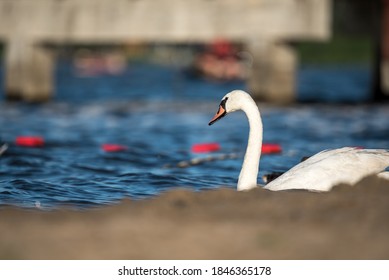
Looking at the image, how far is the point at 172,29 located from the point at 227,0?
179cm

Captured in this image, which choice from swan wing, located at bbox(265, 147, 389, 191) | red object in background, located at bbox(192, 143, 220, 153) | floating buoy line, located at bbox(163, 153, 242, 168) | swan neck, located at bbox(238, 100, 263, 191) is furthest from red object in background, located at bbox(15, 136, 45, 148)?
swan wing, located at bbox(265, 147, 389, 191)

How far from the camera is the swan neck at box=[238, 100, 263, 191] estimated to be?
11.3 m

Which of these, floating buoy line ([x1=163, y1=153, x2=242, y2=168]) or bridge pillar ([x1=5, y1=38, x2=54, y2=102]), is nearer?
floating buoy line ([x1=163, y1=153, x2=242, y2=168])

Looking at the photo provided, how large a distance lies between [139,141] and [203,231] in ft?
50.3

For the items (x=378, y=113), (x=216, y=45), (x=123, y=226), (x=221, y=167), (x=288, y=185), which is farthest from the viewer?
(x=216, y=45)

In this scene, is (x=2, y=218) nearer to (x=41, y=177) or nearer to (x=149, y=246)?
(x=149, y=246)

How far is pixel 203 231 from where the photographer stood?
23.7 ft

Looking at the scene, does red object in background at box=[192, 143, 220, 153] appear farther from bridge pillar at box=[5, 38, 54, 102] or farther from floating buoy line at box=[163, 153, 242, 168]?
bridge pillar at box=[5, 38, 54, 102]

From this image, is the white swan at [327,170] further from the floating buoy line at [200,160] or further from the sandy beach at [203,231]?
the floating buoy line at [200,160]

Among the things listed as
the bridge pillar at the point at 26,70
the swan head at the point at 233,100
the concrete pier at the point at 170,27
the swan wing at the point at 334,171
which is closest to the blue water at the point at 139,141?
the bridge pillar at the point at 26,70

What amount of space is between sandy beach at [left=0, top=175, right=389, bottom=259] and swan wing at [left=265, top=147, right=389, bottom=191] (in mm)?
1819

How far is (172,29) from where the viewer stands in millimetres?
30422

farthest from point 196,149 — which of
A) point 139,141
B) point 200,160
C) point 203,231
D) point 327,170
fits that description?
point 203,231

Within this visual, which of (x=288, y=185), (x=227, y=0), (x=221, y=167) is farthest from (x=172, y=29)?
(x=288, y=185)
